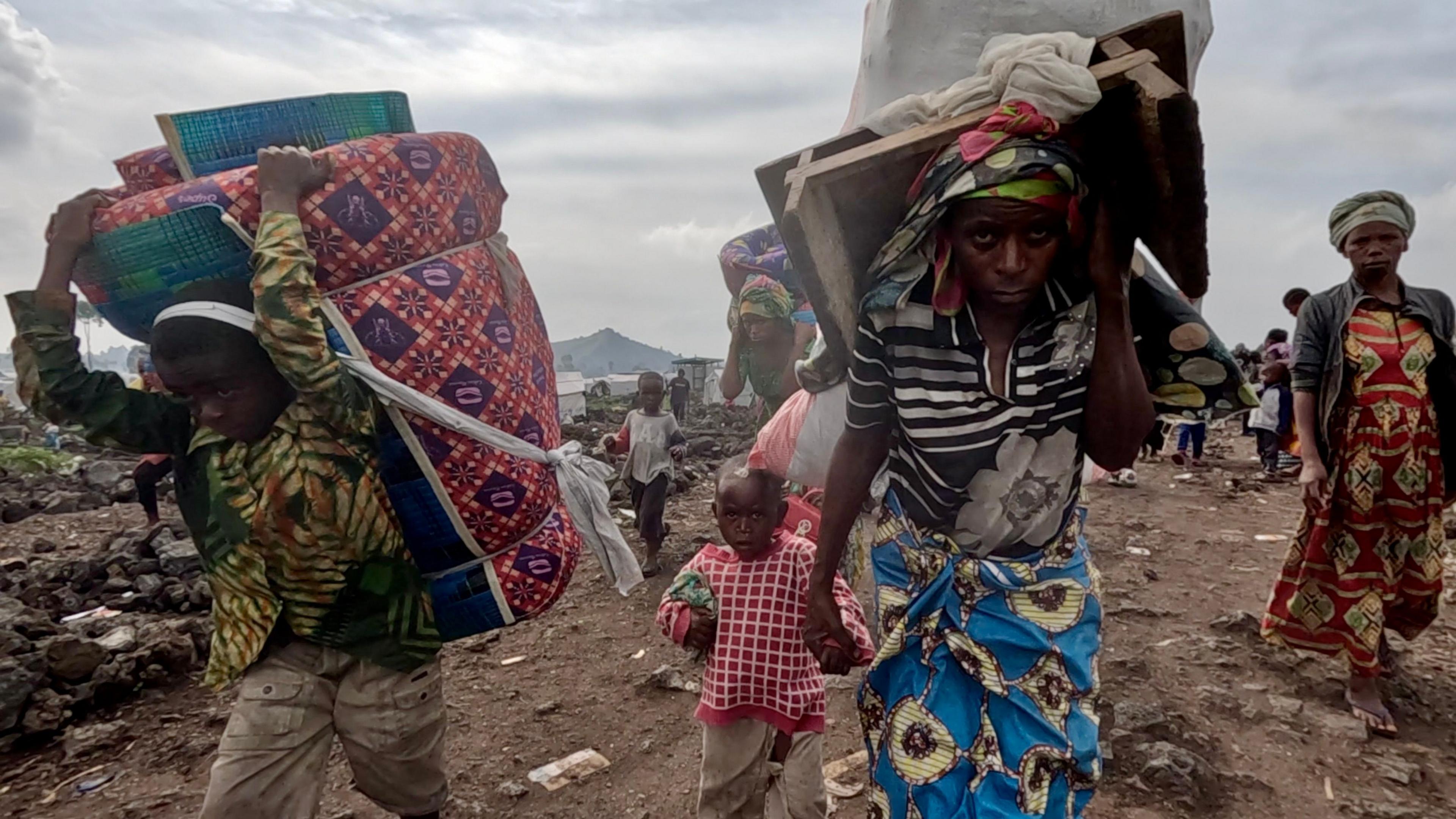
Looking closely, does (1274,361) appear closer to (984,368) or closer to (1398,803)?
(1398,803)

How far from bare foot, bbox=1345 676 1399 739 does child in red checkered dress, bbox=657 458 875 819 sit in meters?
2.47

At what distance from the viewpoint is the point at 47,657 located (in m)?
3.72

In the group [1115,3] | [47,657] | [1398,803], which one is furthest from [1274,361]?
[47,657]

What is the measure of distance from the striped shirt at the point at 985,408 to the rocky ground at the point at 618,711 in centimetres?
161

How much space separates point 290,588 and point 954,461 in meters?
1.65

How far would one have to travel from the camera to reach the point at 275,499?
1928mm

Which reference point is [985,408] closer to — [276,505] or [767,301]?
[276,505]

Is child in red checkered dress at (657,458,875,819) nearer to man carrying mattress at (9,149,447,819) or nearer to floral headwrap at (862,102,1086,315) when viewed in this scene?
man carrying mattress at (9,149,447,819)

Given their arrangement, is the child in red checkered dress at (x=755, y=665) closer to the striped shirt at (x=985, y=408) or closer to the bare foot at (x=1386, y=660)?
the striped shirt at (x=985, y=408)

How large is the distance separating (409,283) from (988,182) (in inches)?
53.4

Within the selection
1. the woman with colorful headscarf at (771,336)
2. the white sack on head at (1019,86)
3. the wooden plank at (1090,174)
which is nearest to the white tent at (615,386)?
the woman with colorful headscarf at (771,336)

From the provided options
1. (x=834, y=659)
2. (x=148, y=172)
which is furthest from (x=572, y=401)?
(x=834, y=659)

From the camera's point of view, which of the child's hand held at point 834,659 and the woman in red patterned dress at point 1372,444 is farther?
the woman in red patterned dress at point 1372,444

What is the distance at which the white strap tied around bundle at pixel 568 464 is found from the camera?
189 cm
